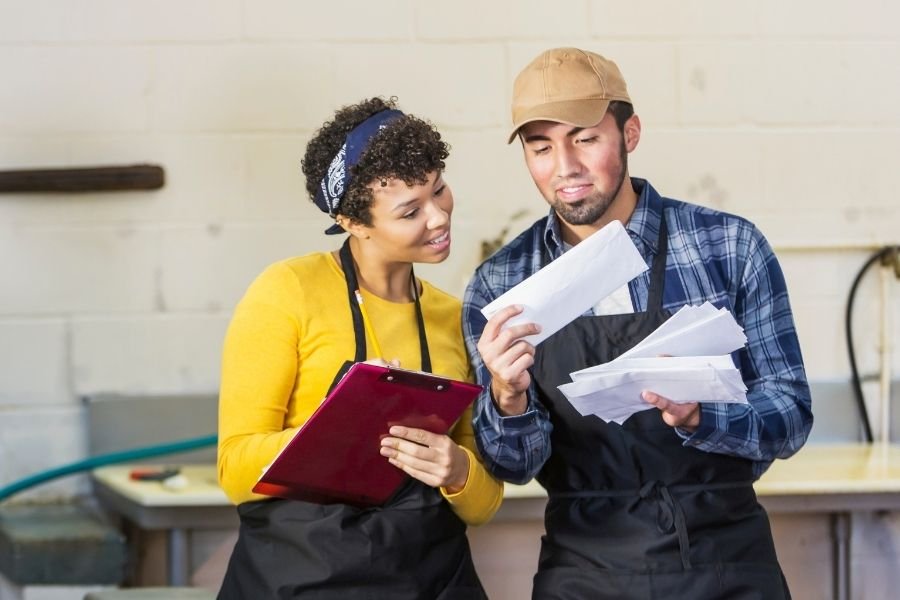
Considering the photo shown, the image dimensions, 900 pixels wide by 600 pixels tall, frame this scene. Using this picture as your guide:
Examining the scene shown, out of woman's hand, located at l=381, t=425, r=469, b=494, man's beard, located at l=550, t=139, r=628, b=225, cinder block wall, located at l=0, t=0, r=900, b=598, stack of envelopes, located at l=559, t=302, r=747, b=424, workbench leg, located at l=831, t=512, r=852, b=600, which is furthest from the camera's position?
cinder block wall, located at l=0, t=0, r=900, b=598

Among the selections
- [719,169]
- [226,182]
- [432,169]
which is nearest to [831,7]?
[719,169]

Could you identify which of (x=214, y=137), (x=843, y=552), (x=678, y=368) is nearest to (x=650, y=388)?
(x=678, y=368)

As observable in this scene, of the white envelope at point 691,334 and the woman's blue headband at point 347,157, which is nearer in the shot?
the white envelope at point 691,334

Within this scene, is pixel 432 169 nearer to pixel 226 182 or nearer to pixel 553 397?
pixel 553 397

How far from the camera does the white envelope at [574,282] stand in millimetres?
1497

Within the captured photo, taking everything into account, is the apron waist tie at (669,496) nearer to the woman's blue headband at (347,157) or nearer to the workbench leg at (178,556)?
the woman's blue headband at (347,157)

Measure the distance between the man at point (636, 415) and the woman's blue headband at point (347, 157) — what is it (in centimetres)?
19

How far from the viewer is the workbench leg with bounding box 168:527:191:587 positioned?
2.55 m

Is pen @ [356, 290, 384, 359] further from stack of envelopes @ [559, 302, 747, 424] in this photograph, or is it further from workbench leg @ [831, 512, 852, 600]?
workbench leg @ [831, 512, 852, 600]

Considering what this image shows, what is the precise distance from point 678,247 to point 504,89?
1262 millimetres

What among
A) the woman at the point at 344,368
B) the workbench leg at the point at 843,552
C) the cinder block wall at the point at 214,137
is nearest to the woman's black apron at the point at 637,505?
the woman at the point at 344,368

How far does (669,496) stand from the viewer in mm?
1620

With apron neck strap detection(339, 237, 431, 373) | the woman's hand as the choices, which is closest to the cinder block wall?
apron neck strap detection(339, 237, 431, 373)

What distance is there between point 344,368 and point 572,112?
0.45 metres
